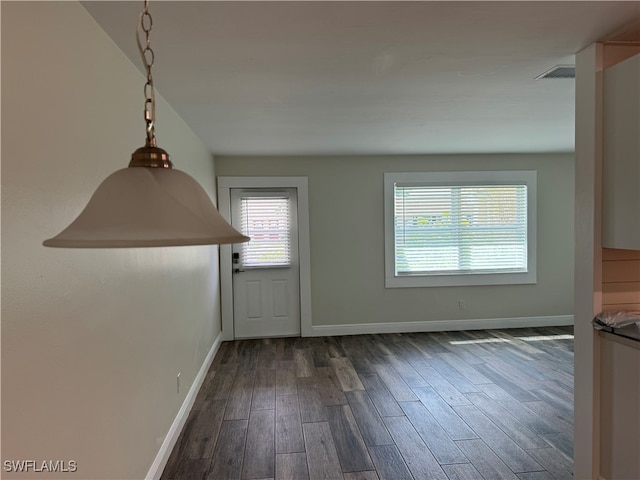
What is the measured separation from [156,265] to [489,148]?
3962mm

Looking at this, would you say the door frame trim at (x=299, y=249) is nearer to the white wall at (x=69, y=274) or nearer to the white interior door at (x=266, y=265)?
the white interior door at (x=266, y=265)

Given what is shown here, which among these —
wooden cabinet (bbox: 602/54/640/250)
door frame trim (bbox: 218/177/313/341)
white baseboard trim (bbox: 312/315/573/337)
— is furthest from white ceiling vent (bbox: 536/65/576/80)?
white baseboard trim (bbox: 312/315/573/337)

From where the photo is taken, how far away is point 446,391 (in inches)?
124

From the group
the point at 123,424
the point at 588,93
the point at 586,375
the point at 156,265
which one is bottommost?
the point at 123,424

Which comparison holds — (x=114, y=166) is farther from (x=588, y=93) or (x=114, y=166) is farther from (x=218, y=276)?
(x=218, y=276)

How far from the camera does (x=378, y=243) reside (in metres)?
4.79

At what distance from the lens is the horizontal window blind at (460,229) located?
4.85 meters

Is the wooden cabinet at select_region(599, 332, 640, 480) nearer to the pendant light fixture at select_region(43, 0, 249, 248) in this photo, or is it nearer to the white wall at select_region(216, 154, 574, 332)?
the pendant light fixture at select_region(43, 0, 249, 248)

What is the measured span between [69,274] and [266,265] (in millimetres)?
3419

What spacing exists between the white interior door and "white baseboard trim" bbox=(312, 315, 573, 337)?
490 mm

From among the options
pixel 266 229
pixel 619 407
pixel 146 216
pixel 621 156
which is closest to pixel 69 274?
pixel 146 216

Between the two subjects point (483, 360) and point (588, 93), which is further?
point (483, 360)

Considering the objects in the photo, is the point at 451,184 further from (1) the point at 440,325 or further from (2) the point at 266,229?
(2) the point at 266,229

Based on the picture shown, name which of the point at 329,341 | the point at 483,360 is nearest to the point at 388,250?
the point at 329,341
